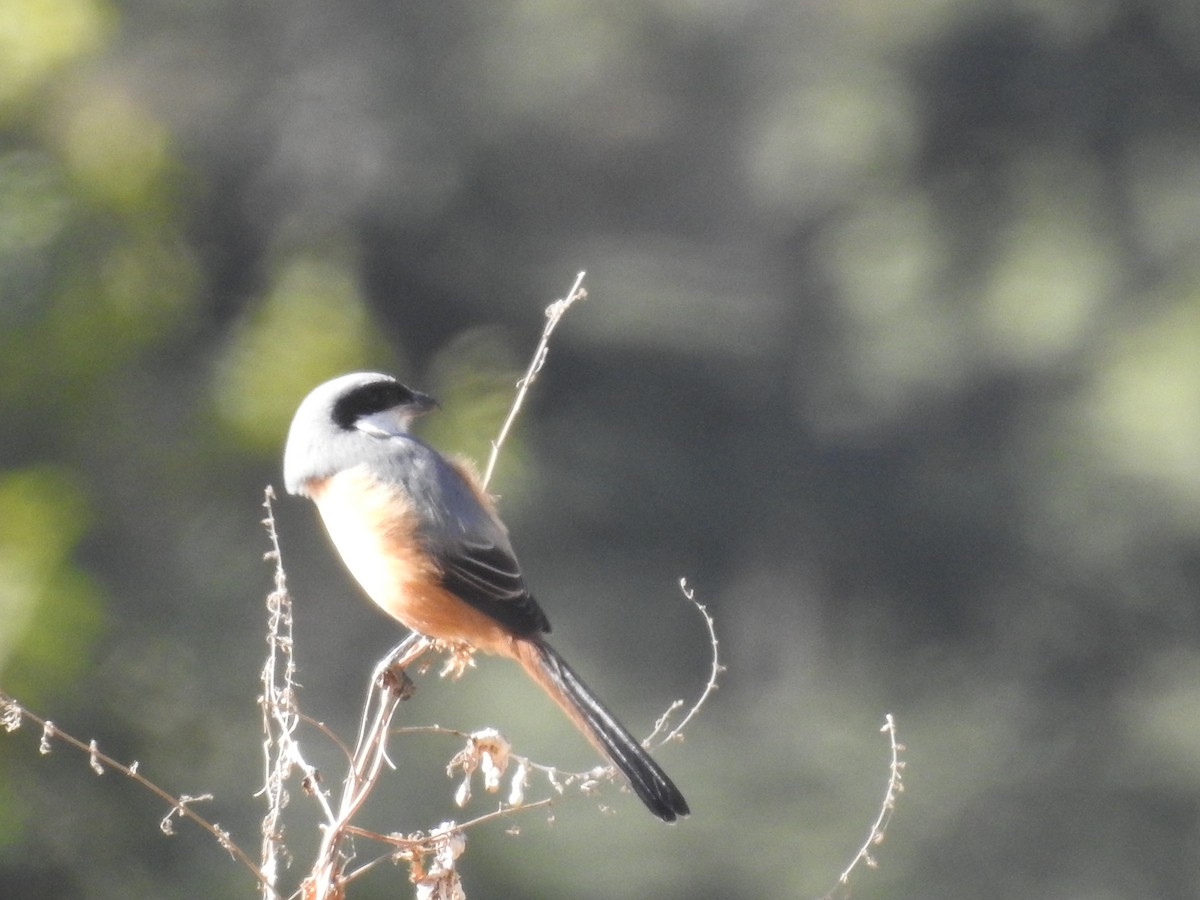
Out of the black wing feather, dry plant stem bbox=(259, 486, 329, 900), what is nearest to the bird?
the black wing feather

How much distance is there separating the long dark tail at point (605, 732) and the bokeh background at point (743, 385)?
1706mm

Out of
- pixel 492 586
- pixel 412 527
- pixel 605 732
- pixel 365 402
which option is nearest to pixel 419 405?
pixel 365 402

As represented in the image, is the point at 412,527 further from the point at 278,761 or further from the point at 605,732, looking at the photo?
the point at 278,761

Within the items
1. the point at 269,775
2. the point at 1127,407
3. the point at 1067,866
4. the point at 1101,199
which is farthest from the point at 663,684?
the point at 269,775

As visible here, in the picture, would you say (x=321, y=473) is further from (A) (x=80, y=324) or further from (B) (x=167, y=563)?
(B) (x=167, y=563)

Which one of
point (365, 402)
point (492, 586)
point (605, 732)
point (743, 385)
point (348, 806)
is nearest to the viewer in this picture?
point (348, 806)

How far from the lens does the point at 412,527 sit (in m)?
2.31

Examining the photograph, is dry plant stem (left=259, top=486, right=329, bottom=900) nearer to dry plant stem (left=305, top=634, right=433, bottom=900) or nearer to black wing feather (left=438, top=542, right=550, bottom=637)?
dry plant stem (left=305, top=634, right=433, bottom=900)

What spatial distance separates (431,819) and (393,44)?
2497mm

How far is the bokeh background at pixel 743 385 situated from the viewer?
4254 mm

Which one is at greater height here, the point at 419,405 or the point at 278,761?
the point at 419,405

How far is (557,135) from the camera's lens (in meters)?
5.62

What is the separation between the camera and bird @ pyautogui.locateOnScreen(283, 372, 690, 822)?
7.43 feet

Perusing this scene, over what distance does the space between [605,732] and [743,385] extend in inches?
142
